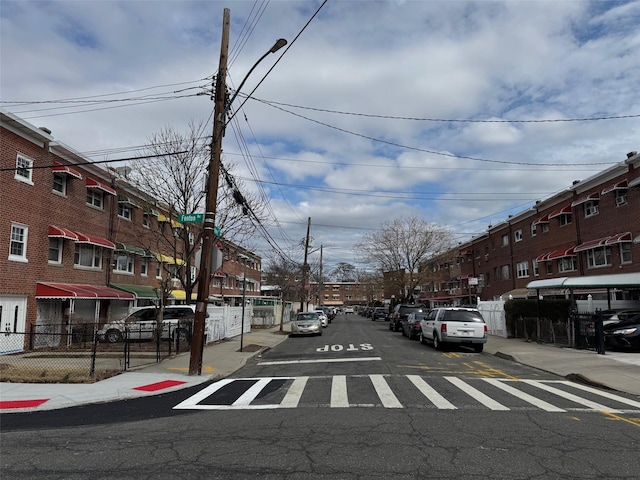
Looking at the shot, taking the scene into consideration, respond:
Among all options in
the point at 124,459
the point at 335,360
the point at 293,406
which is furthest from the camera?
the point at 335,360

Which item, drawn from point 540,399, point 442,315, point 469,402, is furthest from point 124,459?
point 442,315

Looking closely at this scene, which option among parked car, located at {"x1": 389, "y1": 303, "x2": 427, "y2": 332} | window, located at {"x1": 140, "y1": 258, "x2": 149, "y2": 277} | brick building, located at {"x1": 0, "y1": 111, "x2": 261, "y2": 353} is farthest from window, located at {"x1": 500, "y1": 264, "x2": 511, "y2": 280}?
window, located at {"x1": 140, "y1": 258, "x2": 149, "y2": 277}

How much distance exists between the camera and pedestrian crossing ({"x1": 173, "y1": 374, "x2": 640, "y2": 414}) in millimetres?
8664

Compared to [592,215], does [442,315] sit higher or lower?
lower

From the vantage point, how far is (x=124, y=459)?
5715 mm

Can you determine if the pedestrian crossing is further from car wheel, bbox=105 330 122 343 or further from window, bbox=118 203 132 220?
window, bbox=118 203 132 220

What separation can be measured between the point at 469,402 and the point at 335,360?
23.5ft

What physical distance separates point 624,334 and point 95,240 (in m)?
22.2

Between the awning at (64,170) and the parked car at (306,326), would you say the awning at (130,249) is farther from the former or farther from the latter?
the parked car at (306,326)

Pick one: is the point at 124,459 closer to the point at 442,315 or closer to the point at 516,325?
the point at 442,315

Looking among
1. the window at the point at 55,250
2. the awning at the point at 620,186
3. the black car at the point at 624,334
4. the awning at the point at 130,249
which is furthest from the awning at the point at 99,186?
the awning at the point at 620,186

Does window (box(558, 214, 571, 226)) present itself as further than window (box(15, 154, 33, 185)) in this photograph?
Yes

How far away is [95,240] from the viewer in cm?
2280

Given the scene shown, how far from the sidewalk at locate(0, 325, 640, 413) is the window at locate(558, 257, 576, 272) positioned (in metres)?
14.7
